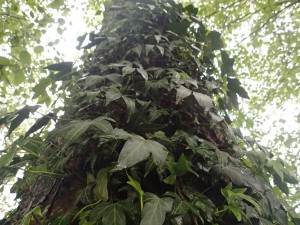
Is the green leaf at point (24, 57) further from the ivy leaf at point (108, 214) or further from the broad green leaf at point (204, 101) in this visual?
the ivy leaf at point (108, 214)

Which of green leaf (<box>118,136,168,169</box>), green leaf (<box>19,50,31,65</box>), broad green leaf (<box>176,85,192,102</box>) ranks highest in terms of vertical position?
broad green leaf (<box>176,85,192,102</box>)

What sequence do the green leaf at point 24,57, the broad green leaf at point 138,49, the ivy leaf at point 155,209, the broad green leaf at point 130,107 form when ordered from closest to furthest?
the ivy leaf at point 155,209 < the broad green leaf at point 130,107 < the broad green leaf at point 138,49 < the green leaf at point 24,57

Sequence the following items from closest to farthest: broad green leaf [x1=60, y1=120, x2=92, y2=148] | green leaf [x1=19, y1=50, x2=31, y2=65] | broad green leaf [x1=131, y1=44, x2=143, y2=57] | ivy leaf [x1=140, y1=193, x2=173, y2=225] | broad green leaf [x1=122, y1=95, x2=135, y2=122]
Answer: ivy leaf [x1=140, y1=193, x2=173, y2=225] → broad green leaf [x1=60, y1=120, x2=92, y2=148] → broad green leaf [x1=122, y1=95, x2=135, y2=122] → broad green leaf [x1=131, y1=44, x2=143, y2=57] → green leaf [x1=19, y1=50, x2=31, y2=65]

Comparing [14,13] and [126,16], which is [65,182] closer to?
[126,16]

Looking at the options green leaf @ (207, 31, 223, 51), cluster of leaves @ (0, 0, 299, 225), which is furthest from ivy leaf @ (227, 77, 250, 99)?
green leaf @ (207, 31, 223, 51)

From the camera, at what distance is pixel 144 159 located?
0.84m

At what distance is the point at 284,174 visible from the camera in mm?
1445

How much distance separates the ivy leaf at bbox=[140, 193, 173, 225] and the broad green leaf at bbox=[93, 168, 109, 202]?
151 millimetres

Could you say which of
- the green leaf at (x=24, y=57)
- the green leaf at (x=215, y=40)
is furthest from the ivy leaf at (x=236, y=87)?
the green leaf at (x=24, y=57)

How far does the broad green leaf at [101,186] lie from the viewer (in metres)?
0.93

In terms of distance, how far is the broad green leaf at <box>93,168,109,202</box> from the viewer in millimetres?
926

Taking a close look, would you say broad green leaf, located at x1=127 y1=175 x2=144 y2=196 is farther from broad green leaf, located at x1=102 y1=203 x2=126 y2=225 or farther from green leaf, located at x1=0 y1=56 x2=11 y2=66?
green leaf, located at x1=0 y1=56 x2=11 y2=66

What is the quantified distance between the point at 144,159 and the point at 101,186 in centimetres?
22

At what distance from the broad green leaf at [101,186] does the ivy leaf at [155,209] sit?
151mm
